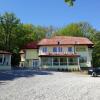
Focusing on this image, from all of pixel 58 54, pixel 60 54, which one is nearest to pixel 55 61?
pixel 58 54

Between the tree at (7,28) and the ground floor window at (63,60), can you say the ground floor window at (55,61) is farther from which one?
the tree at (7,28)

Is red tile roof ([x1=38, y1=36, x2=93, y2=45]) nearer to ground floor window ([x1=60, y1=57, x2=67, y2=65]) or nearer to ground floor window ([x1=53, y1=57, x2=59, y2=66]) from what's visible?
ground floor window ([x1=60, y1=57, x2=67, y2=65])

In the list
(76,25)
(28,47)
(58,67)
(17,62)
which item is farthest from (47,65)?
(76,25)

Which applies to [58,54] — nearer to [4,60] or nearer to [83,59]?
[83,59]

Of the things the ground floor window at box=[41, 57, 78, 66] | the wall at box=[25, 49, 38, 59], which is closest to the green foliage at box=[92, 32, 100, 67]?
the ground floor window at box=[41, 57, 78, 66]

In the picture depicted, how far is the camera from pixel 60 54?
5400 centimetres

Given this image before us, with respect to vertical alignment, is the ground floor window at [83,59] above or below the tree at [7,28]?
below

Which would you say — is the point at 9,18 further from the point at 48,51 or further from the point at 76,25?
the point at 76,25

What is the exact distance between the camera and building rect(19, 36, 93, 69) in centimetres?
5344

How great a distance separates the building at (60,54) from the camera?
175 ft

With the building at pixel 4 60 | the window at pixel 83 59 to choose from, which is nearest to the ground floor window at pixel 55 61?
the window at pixel 83 59

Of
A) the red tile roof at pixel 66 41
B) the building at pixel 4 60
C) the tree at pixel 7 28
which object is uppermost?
the tree at pixel 7 28

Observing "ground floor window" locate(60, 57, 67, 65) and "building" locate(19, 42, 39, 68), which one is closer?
"ground floor window" locate(60, 57, 67, 65)

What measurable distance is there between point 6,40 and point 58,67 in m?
16.0
